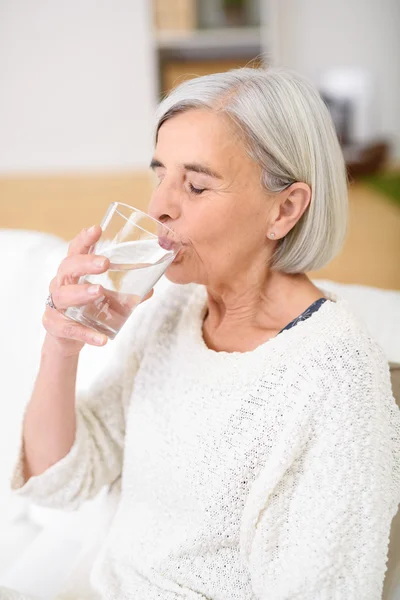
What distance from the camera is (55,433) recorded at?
1262 mm

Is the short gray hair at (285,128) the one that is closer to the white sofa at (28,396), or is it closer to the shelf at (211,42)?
the white sofa at (28,396)

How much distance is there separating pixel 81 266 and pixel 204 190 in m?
0.26

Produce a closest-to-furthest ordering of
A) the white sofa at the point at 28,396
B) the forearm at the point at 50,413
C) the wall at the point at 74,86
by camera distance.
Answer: the forearm at the point at 50,413 → the white sofa at the point at 28,396 → the wall at the point at 74,86

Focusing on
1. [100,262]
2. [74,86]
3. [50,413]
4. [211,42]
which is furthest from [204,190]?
[74,86]

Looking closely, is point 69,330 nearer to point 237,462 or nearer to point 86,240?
point 86,240

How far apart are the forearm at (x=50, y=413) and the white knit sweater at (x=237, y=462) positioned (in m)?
0.02

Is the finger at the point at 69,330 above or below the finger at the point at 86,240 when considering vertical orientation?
below

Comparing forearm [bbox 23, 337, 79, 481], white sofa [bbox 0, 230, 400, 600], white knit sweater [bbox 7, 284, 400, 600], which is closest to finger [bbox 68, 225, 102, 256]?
forearm [bbox 23, 337, 79, 481]

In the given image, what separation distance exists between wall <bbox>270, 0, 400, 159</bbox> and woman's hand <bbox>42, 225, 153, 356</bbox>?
15.1 ft

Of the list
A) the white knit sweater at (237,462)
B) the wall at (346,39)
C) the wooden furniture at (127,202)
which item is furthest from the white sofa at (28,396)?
the wall at (346,39)

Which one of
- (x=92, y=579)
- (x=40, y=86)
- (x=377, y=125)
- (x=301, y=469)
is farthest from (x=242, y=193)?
(x=40, y=86)

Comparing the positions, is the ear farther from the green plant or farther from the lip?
the green plant

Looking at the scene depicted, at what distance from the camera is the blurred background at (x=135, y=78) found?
507cm

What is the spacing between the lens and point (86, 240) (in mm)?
1032
